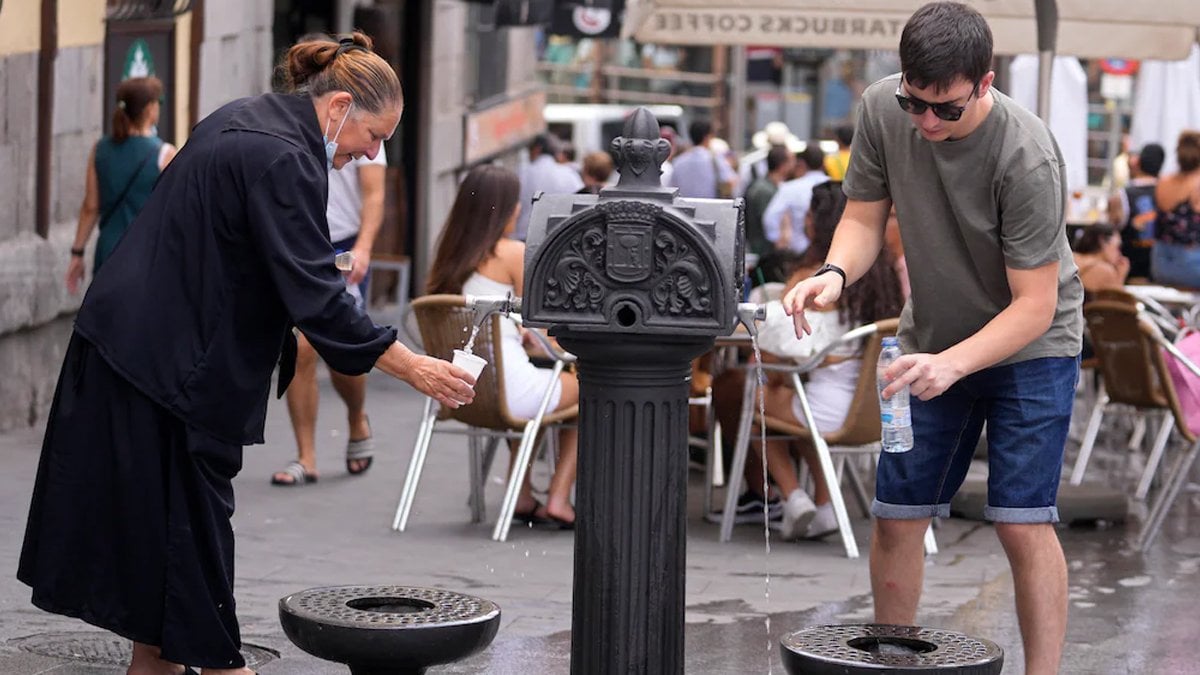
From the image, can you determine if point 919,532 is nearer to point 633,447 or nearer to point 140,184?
point 633,447

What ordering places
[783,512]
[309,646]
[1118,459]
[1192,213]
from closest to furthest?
[309,646] → [783,512] → [1118,459] → [1192,213]

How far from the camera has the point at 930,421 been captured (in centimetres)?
477

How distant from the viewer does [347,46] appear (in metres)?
4.57

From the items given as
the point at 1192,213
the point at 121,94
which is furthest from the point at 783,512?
the point at 1192,213

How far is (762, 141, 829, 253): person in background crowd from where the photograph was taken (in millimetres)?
14086

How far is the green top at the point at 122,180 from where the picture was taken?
915 cm

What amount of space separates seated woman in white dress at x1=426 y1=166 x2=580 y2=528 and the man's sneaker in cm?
68

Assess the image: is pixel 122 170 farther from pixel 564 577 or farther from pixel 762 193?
pixel 762 193

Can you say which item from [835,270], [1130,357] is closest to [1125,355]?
[1130,357]

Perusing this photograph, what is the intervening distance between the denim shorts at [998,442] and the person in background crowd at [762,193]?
1022 cm

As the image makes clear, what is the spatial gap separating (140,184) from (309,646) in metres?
5.19

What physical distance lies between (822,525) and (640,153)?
Result: 396 cm

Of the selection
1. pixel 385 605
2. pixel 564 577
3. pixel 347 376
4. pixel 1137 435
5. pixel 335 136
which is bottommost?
pixel 1137 435

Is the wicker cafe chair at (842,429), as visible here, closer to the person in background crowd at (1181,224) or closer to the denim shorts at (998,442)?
the denim shorts at (998,442)
